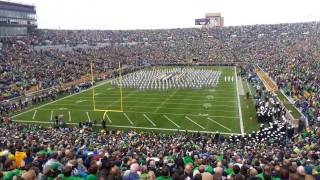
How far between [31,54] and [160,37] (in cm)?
3603

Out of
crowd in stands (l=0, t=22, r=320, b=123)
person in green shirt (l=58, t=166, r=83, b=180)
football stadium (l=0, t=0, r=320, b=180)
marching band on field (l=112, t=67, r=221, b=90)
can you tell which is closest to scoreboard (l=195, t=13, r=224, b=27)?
crowd in stands (l=0, t=22, r=320, b=123)

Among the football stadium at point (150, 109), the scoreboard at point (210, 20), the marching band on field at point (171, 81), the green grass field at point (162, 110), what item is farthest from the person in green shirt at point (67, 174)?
the scoreboard at point (210, 20)

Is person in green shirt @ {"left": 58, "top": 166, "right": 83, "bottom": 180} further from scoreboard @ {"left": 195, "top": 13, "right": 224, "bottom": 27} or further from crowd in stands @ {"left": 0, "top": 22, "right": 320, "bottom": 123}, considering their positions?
scoreboard @ {"left": 195, "top": 13, "right": 224, "bottom": 27}

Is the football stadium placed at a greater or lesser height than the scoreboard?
lesser

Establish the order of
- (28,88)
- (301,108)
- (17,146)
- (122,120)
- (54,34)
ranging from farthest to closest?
(54,34) < (28,88) < (122,120) < (301,108) < (17,146)

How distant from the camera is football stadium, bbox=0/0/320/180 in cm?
749

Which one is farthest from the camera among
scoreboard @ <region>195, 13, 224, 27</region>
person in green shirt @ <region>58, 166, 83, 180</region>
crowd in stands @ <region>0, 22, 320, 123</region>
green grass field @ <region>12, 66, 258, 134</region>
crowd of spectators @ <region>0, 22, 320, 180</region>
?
scoreboard @ <region>195, 13, 224, 27</region>

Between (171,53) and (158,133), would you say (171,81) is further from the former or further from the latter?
(171,53)

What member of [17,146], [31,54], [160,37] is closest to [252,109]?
[17,146]

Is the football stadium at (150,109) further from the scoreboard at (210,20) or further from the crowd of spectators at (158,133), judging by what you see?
the scoreboard at (210,20)

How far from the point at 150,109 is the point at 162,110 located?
37.8 inches

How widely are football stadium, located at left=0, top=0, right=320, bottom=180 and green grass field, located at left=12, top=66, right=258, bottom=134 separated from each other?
0.26ft

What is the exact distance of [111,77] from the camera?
4369 cm

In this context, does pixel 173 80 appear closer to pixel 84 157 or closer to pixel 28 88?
pixel 28 88
